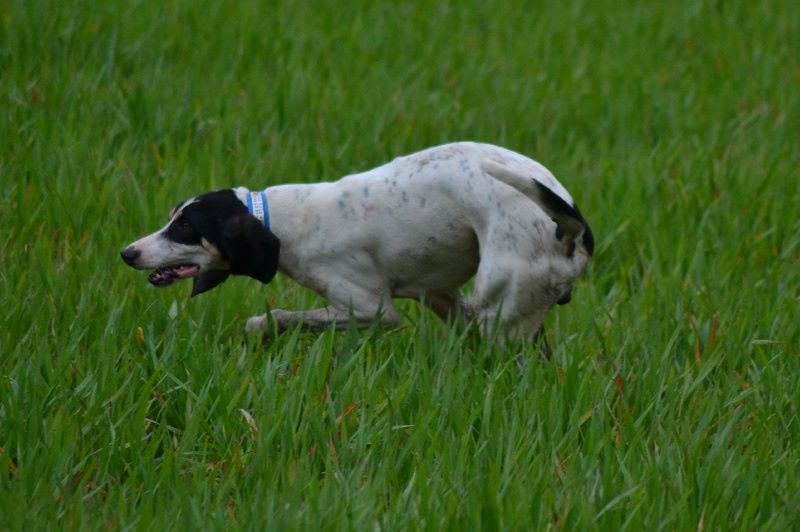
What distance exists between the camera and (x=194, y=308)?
180 inches

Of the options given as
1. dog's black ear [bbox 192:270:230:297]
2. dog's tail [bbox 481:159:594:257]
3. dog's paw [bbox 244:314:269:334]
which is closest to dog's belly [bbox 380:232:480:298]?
dog's tail [bbox 481:159:594:257]

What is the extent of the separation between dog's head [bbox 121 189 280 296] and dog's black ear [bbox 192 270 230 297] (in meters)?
0.07

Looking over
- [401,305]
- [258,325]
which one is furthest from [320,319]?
[401,305]

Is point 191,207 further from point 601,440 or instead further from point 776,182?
point 776,182

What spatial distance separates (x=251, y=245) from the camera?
13.9 ft

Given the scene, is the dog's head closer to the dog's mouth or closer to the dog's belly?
the dog's mouth

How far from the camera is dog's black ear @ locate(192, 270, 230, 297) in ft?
14.4

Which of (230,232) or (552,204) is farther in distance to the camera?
(230,232)

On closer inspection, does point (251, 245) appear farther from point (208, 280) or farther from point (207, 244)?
point (208, 280)

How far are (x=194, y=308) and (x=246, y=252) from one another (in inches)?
16.8

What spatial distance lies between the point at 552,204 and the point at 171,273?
1269 mm

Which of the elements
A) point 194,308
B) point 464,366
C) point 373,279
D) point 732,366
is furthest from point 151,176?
point 732,366

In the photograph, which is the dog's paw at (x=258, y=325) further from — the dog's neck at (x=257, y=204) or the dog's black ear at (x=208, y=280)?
the dog's neck at (x=257, y=204)

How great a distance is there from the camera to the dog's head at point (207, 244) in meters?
4.24
